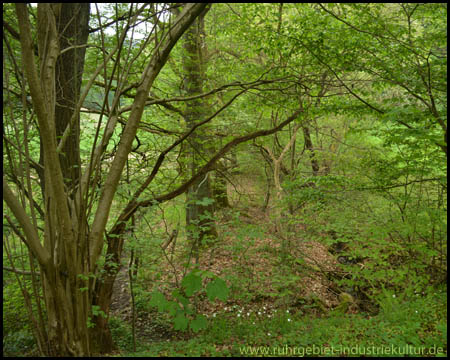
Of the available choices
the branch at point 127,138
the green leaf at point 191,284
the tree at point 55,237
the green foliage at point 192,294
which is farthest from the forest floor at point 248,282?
the tree at point 55,237

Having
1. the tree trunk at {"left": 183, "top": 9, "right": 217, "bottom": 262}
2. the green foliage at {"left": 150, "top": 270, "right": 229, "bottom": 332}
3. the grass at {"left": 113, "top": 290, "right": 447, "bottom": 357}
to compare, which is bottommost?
the grass at {"left": 113, "top": 290, "right": 447, "bottom": 357}

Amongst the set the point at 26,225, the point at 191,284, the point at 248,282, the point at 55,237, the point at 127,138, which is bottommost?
the point at 248,282

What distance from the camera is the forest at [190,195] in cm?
239

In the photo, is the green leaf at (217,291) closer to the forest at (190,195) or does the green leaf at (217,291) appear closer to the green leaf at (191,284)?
the forest at (190,195)

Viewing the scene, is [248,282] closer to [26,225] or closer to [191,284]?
[191,284]

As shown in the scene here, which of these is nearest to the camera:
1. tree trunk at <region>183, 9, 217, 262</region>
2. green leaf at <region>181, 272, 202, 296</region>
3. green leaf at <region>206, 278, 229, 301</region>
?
green leaf at <region>181, 272, 202, 296</region>

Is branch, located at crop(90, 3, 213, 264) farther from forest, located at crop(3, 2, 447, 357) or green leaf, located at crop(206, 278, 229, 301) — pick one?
green leaf, located at crop(206, 278, 229, 301)

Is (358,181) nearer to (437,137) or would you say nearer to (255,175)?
(437,137)

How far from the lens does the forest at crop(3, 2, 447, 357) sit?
2.39m

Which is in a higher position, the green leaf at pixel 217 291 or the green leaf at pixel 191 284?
the green leaf at pixel 191 284

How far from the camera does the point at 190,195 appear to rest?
4.20m

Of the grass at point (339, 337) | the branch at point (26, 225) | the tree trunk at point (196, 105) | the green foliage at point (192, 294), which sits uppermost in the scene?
the tree trunk at point (196, 105)

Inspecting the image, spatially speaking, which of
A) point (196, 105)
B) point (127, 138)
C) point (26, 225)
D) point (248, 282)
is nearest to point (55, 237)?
point (26, 225)

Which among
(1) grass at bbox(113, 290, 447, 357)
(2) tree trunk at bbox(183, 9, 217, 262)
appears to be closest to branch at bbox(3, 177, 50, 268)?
(1) grass at bbox(113, 290, 447, 357)
